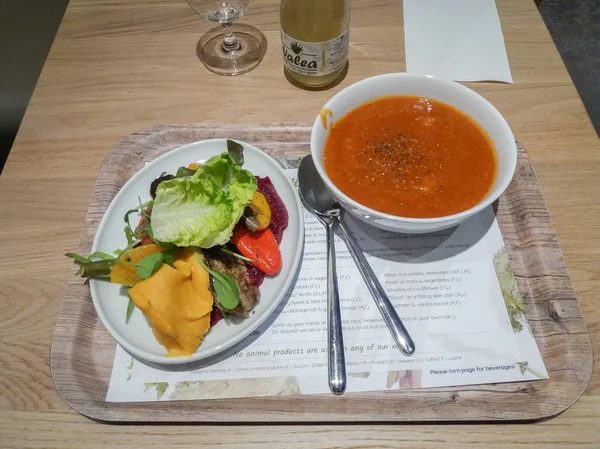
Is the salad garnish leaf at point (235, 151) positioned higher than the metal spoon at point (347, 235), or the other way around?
the salad garnish leaf at point (235, 151)

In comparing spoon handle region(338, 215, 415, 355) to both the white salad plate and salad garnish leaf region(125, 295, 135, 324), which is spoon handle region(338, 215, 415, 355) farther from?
salad garnish leaf region(125, 295, 135, 324)

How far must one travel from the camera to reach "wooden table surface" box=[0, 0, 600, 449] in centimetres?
84

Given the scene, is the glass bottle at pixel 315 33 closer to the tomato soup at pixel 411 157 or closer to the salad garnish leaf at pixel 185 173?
the tomato soup at pixel 411 157

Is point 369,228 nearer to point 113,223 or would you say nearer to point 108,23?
point 113,223

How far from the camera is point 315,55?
121 centimetres

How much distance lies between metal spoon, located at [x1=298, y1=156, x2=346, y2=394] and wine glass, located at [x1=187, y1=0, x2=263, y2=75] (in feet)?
1.70

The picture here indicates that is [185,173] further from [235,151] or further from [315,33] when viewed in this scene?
[315,33]

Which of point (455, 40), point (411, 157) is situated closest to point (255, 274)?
point (411, 157)

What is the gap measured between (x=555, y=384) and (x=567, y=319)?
14 centimetres

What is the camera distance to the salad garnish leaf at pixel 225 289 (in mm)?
872

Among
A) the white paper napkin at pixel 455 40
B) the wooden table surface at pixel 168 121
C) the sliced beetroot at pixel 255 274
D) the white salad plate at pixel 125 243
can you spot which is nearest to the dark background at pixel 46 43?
the wooden table surface at pixel 168 121

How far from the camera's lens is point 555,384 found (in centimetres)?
86

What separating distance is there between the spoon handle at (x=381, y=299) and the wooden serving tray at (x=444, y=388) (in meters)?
0.09

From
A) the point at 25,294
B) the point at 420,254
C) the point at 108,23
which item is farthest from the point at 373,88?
the point at 108,23
